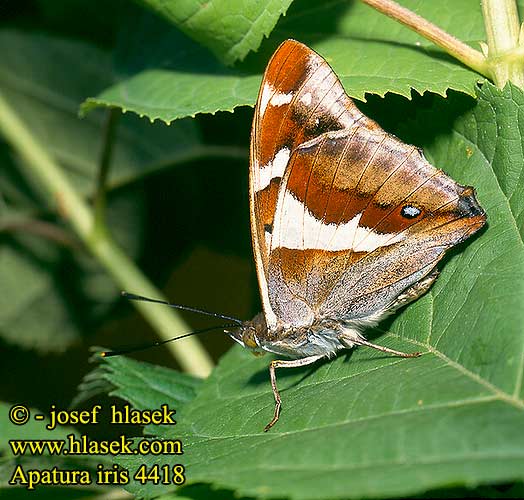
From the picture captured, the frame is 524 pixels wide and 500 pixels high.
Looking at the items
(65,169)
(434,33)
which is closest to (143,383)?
(434,33)

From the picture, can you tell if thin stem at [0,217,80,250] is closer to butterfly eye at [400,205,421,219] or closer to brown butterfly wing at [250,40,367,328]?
brown butterfly wing at [250,40,367,328]

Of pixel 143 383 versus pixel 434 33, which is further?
pixel 143 383

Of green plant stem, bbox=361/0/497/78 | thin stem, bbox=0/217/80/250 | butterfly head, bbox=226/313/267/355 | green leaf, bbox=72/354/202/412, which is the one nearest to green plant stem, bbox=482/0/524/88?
green plant stem, bbox=361/0/497/78

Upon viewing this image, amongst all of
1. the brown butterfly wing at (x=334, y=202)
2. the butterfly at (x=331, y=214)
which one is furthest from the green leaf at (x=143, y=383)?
the brown butterfly wing at (x=334, y=202)

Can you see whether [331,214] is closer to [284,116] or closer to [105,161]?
[284,116]

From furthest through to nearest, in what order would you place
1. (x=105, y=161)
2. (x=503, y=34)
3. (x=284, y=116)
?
(x=105, y=161) < (x=284, y=116) < (x=503, y=34)

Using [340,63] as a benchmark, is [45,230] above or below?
above
